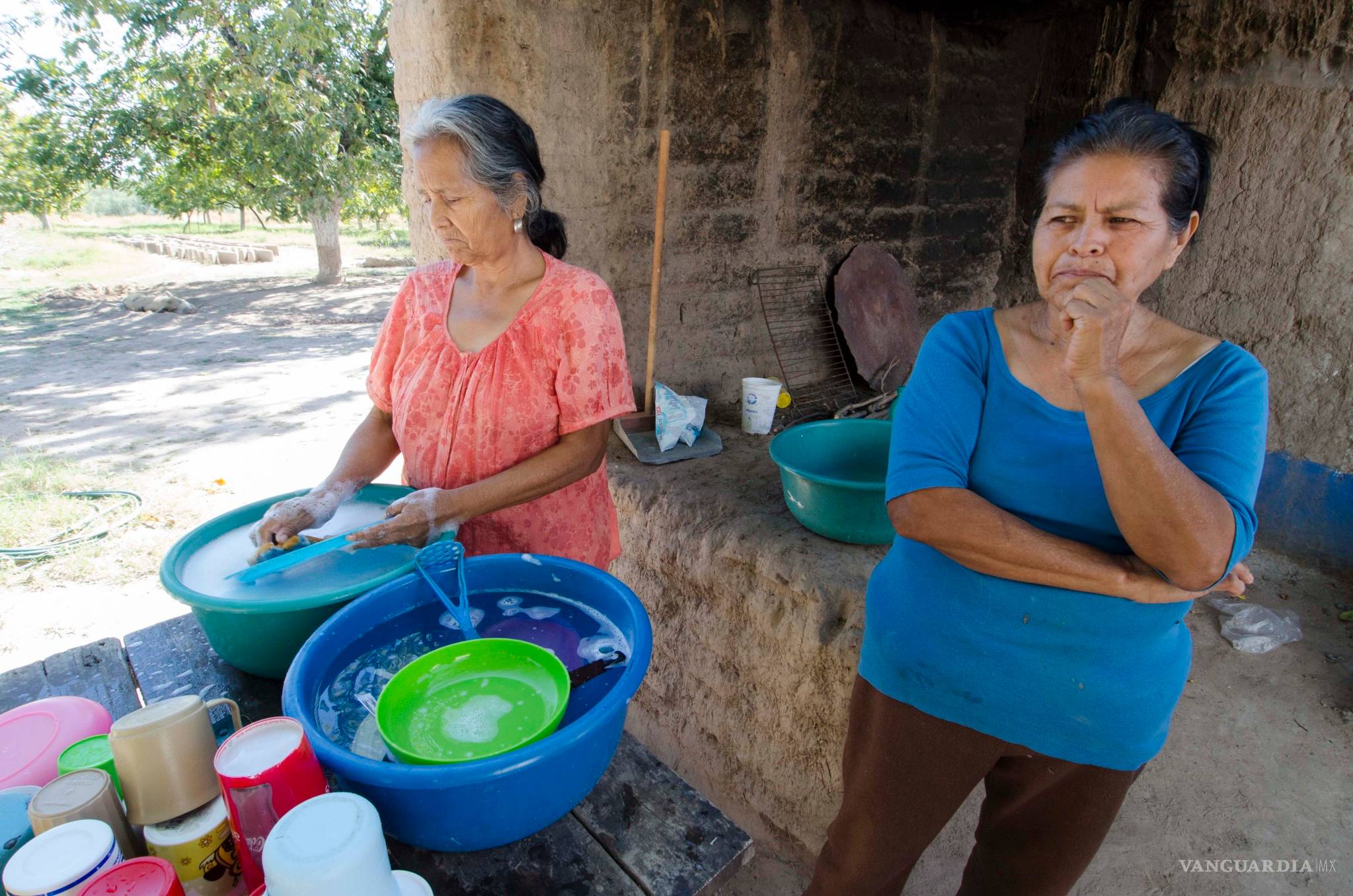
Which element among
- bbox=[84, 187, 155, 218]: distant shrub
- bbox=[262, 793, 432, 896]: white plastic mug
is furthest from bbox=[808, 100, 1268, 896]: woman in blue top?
bbox=[84, 187, 155, 218]: distant shrub

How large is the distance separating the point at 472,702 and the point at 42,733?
0.56 meters

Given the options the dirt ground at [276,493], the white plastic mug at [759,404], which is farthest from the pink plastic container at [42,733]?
the white plastic mug at [759,404]

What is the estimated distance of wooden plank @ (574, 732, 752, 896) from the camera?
0.96 metres

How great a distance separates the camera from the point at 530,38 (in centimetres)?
241

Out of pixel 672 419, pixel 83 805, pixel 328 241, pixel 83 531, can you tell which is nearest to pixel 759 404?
pixel 672 419

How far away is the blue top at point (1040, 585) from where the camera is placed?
118cm

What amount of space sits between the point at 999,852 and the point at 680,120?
8.32 ft

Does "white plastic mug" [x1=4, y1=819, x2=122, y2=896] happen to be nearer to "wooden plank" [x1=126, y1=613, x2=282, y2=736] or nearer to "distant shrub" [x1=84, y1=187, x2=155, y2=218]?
"wooden plank" [x1=126, y1=613, x2=282, y2=736]

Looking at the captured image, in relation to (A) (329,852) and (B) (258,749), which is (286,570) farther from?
(A) (329,852)

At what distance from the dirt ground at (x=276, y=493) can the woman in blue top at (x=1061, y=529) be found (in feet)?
3.69

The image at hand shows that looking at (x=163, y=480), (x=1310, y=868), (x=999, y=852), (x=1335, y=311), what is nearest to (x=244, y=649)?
(x=999, y=852)

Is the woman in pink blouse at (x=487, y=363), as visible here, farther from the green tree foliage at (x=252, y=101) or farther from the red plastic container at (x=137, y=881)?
the green tree foliage at (x=252, y=101)

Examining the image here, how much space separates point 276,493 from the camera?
15.1ft

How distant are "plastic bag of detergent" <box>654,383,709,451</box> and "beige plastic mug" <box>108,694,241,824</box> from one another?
2183 mm
